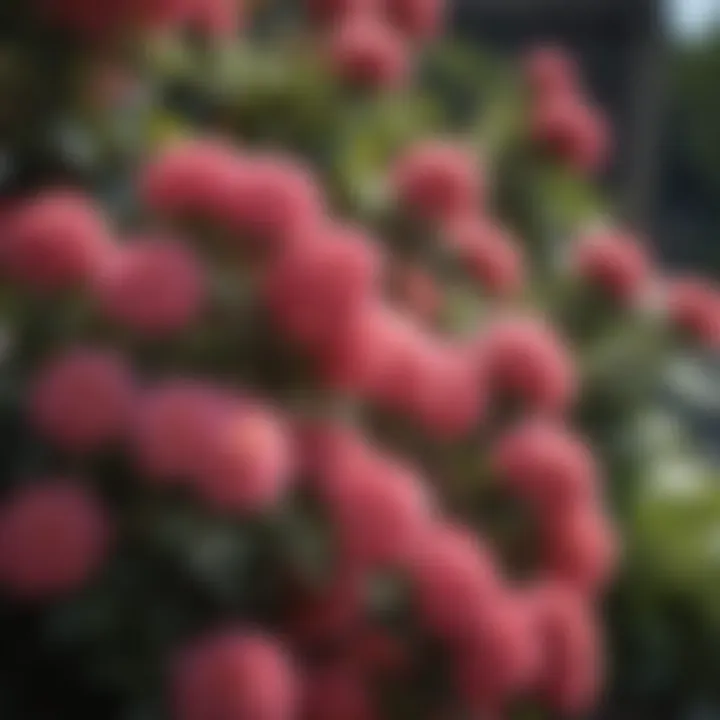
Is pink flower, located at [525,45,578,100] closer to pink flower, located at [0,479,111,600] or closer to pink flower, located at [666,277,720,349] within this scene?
pink flower, located at [666,277,720,349]

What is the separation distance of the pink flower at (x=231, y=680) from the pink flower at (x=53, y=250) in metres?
0.22

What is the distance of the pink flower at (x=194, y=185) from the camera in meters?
1.09

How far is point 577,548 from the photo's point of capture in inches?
47.9

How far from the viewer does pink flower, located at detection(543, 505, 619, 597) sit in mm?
1197

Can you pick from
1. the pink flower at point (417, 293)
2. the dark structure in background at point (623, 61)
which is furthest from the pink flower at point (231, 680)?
the dark structure in background at point (623, 61)

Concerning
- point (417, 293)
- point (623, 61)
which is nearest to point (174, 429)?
point (417, 293)

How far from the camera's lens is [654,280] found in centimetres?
160

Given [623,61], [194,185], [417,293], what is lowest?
[194,185]

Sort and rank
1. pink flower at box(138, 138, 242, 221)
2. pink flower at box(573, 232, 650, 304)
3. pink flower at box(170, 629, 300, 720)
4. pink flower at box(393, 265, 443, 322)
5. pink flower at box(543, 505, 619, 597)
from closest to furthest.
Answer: pink flower at box(170, 629, 300, 720)
pink flower at box(138, 138, 242, 221)
pink flower at box(543, 505, 619, 597)
pink flower at box(393, 265, 443, 322)
pink flower at box(573, 232, 650, 304)

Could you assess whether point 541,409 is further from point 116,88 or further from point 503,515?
point 116,88

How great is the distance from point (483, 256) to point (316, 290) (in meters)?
0.33

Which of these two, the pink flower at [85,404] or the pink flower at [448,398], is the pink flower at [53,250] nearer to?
the pink flower at [85,404]

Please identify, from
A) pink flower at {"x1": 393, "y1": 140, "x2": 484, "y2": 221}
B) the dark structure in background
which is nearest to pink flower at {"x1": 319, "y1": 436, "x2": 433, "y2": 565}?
pink flower at {"x1": 393, "y1": 140, "x2": 484, "y2": 221}

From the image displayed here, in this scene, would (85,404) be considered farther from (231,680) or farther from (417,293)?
(417,293)
